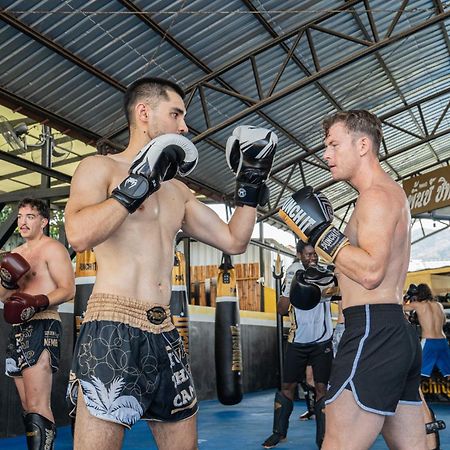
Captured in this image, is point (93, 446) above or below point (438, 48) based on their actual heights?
below

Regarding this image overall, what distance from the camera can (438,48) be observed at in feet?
35.6

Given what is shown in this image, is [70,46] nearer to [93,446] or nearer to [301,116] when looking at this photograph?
[301,116]

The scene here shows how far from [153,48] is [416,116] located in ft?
25.7

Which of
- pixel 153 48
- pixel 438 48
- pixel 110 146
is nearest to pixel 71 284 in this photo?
pixel 153 48

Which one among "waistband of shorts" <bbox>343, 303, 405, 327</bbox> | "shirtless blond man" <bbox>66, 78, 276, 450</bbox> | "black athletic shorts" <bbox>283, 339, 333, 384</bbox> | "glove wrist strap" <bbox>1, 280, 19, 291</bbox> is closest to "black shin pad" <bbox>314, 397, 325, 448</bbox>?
"black athletic shorts" <bbox>283, 339, 333, 384</bbox>

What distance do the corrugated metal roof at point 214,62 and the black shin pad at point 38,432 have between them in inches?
158

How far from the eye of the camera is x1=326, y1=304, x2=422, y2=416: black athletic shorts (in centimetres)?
220

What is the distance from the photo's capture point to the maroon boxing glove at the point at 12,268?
12.3ft

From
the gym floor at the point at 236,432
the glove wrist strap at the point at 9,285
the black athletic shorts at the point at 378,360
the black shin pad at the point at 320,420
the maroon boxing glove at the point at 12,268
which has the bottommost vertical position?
the gym floor at the point at 236,432

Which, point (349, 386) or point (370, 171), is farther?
point (370, 171)

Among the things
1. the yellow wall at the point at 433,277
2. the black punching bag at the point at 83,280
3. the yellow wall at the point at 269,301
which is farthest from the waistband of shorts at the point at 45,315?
the yellow wall at the point at 269,301

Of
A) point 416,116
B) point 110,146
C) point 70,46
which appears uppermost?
point 416,116

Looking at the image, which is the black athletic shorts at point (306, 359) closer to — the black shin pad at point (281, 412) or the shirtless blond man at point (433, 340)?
the black shin pad at point (281, 412)

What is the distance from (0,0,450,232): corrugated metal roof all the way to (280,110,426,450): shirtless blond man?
14.9 feet
